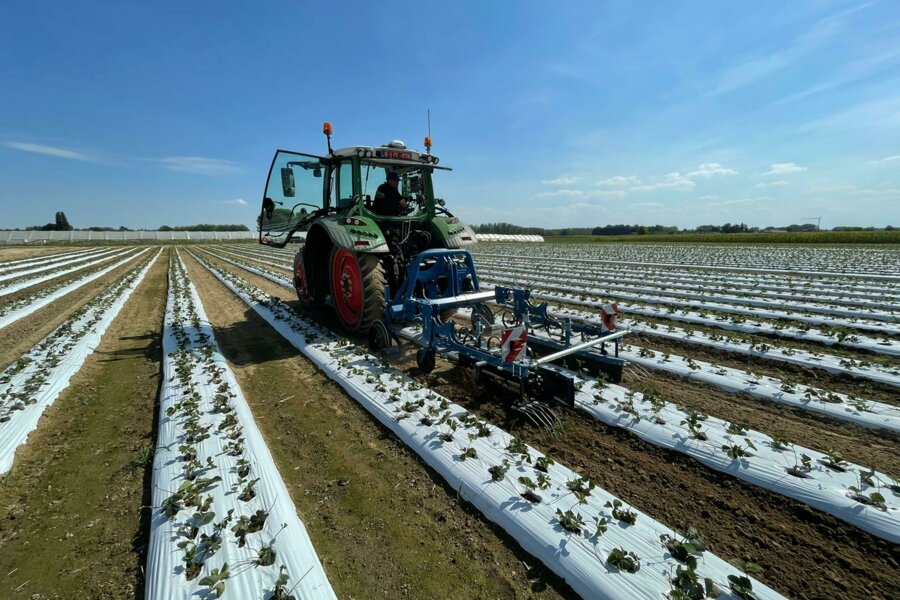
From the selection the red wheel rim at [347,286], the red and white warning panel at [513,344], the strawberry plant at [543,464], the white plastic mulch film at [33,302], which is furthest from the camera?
the white plastic mulch film at [33,302]

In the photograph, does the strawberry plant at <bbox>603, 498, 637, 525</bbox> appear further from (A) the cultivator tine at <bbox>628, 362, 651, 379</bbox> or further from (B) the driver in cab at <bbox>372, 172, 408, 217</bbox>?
(B) the driver in cab at <bbox>372, 172, 408, 217</bbox>

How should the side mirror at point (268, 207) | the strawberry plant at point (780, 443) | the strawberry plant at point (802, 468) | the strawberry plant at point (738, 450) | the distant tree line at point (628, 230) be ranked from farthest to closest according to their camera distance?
the distant tree line at point (628, 230), the side mirror at point (268, 207), the strawberry plant at point (780, 443), the strawberry plant at point (738, 450), the strawberry plant at point (802, 468)

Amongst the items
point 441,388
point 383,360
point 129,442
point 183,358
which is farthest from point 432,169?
point 129,442

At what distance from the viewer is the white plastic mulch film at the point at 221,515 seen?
2061mm

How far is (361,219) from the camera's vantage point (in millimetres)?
6113

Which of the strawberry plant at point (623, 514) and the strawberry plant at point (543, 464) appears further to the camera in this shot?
the strawberry plant at point (543, 464)

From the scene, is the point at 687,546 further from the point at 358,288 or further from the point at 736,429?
the point at 358,288

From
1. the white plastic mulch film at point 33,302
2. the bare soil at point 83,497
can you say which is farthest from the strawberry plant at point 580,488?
the white plastic mulch film at point 33,302

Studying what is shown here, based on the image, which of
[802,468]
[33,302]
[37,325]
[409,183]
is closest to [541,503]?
[802,468]

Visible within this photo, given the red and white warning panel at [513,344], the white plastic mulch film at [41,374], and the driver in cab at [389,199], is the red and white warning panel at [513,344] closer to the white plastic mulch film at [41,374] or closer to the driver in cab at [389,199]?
the driver in cab at [389,199]

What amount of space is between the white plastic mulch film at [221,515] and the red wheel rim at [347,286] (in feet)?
7.97

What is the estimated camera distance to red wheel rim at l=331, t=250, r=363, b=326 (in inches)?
247

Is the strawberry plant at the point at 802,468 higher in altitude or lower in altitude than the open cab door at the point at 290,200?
lower

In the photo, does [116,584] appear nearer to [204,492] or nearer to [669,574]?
[204,492]
